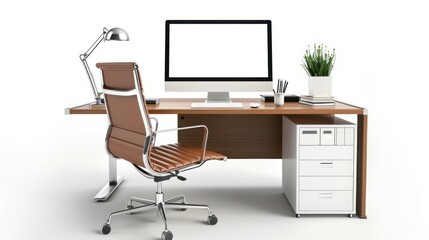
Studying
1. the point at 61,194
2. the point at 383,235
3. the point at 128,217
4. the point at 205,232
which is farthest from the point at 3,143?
the point at 383,235

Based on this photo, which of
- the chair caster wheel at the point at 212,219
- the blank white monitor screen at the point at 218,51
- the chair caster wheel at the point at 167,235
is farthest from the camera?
the blank white monitor screen at the point at 218,51

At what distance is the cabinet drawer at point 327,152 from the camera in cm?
437

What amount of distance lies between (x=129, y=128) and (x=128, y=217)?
0.89m

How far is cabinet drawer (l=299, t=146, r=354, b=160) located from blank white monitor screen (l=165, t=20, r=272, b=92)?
823 mm

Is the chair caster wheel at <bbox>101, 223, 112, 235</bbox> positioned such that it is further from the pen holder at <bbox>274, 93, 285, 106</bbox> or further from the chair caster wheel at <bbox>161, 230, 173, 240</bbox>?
the pen holder at <bbox>274, 93, 285, 106</bbox>

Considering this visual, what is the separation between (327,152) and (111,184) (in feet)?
7.29

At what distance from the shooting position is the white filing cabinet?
14.3 feet

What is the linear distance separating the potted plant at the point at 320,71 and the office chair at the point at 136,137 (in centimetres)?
122

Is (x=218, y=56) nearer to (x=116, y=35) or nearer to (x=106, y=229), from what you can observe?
(x=116, y=35)

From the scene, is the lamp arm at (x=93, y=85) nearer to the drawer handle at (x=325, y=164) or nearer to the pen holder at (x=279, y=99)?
the pen holder at (x=279, y=99)

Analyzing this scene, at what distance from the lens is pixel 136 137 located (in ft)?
12.8

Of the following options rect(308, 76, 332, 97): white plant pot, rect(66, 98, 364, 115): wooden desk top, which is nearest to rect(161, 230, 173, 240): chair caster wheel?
rect(66, 98, 364, 115): wooden desk top

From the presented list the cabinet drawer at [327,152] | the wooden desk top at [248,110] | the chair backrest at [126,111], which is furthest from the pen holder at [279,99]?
the chair backrest at [126,111]

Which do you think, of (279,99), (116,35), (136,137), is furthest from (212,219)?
(116,35)
